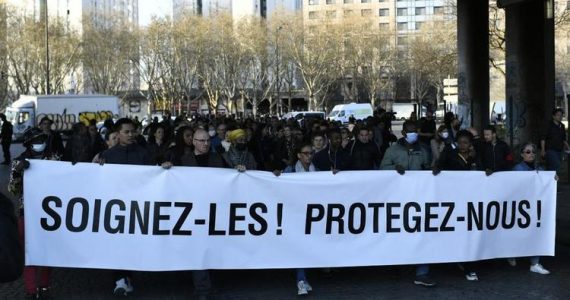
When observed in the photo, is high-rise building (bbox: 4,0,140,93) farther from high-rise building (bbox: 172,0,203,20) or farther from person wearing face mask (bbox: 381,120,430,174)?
person wearing face mask (bbox: 381,120,430,174)

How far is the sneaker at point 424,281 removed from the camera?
7.57 meters

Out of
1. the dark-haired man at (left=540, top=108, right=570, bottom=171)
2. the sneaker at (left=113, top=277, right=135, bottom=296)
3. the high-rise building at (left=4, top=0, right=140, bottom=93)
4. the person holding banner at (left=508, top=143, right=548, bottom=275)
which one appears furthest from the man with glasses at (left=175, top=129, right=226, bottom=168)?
the high-rise building at (left=4, top=0, right=140, bottom=93)

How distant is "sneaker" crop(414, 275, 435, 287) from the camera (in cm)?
757

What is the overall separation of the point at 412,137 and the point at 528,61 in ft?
50.4

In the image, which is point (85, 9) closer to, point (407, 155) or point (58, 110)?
point (58, 110)

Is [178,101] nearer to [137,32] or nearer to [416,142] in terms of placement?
[137,32]

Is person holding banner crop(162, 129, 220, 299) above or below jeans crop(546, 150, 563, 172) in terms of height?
above

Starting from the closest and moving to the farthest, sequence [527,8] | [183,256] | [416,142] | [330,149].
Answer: [183,256] → [416,142] → [330,149] → [527,8]

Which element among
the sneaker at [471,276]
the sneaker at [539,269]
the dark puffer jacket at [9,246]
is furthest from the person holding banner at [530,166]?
the dark puffer jacket at [9,246]

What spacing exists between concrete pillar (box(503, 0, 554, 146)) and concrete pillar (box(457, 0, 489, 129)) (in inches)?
113

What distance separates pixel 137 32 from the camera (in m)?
72.8

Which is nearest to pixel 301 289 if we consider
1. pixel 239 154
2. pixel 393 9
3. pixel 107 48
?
pixel 239 154

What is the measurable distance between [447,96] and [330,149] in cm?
2096

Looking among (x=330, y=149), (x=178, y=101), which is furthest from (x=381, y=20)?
(x=330, y=149)
